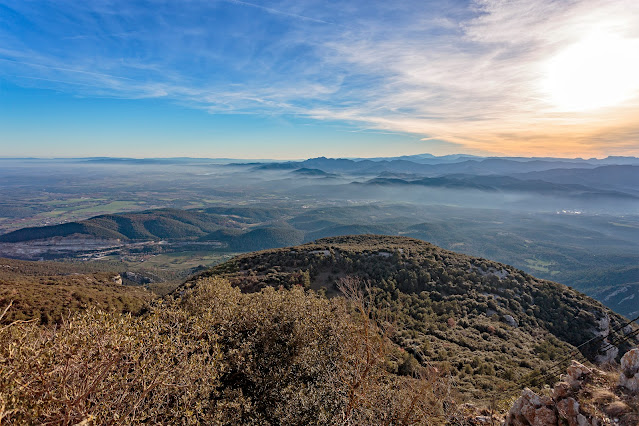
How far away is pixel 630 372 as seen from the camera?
8867mm

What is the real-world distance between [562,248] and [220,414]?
832ft

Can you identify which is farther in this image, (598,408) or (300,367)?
(300,367)

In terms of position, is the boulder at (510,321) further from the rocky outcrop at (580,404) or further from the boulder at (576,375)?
the boulder at (576,375)

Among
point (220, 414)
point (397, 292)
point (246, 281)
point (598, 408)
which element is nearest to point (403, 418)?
point (598, 408)

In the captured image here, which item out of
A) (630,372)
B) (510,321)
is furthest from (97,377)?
(510,321)

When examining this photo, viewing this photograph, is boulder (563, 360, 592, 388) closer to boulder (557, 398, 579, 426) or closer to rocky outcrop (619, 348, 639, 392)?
boulder (557, 398, 579, 426)

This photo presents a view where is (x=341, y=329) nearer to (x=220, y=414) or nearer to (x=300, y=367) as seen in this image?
(x=300, y=367)

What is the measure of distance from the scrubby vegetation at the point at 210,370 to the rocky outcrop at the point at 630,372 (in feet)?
20.0

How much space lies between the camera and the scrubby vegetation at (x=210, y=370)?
22.0 feet

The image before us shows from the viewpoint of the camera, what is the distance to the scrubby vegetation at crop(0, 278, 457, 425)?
6691mm

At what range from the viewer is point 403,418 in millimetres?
11250

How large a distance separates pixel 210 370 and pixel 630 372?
14293 mm

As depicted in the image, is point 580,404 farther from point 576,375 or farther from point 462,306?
point 462,306

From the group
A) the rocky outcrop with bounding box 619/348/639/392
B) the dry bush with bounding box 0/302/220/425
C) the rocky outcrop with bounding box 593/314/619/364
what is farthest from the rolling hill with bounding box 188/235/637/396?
the dry bush with bounding box 0/302/220/425
